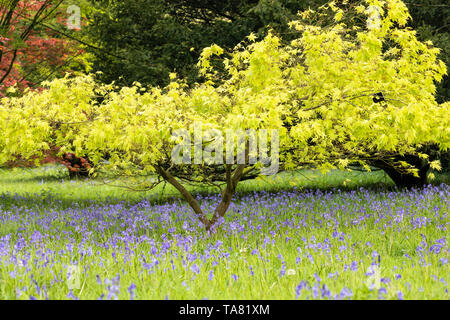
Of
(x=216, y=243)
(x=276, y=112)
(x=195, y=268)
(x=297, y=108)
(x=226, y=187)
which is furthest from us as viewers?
(x=226, y=187)

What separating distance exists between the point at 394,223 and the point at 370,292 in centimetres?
302

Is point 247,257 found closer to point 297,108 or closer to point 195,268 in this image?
point 195,268

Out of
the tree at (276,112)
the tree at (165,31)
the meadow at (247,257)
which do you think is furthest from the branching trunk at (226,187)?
the tree at (165,31)

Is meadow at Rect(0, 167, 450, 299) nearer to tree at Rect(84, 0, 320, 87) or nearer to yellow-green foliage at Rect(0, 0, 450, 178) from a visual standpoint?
yellow-green foliage at Rect(0, 0, 450, 178)


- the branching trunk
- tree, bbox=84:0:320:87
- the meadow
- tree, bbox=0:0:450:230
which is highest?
tree, bbox=84:0:320:87

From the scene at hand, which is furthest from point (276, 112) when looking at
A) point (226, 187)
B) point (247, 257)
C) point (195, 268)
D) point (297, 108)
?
point (226, 187)

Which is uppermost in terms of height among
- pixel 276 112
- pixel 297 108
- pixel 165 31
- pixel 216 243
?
pixel 165 31

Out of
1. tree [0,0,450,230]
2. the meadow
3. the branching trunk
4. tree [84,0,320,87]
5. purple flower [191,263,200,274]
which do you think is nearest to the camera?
the meadow

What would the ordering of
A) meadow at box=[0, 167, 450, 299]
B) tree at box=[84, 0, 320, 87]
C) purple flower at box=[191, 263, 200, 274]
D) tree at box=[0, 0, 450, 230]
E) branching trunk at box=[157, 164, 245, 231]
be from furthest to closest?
tree at box=[84, 0, 320, 87] < branching trunk at box=[157, 164, 245, 231] < tree at box=[0, 0, 450, 230] < purple flower at box=[191, 263, 200, 274] < meadow at box=[0, 167, 450, 299]

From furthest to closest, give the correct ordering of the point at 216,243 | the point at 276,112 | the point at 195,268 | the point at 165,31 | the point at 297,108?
the point at 165,31
the point at 297,108
the point at 216,243
the point at 276,112
the point at 195,268

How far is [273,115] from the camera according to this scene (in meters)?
4.52

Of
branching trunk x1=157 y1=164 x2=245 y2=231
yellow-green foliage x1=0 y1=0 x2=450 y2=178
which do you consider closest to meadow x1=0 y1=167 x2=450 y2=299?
branching trunk x1=157 y1=164 x2=245 y2=231

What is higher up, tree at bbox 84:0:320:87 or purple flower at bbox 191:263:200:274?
tree at bbox 84:0:320:87

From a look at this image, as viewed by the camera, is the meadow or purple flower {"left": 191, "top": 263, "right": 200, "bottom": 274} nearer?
the meadow
